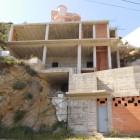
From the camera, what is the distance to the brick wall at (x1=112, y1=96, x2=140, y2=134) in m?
13.5

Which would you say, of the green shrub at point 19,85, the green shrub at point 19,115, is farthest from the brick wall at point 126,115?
the green shrub at point 19,85

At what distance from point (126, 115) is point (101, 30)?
11534 mm

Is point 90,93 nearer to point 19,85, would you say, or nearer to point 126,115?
point 126,115

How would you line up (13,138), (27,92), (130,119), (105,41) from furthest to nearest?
(105,41)
(27,92)
(130,119)
(13,138)

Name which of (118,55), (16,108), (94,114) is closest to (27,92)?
(16,108)

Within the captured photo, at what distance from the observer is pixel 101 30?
75.4ft

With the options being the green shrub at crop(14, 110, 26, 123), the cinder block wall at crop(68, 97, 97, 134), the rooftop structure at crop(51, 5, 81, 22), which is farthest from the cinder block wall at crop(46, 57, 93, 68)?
the green shrub at crop(14, 110, 26, 123)

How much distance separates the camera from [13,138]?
1259 centimetres

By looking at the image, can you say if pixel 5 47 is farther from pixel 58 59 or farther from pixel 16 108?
pixel 16 108

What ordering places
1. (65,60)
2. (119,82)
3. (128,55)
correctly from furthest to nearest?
(128,55), (65,60), (119,82)

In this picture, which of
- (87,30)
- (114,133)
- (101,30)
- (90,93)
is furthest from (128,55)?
(114,133)

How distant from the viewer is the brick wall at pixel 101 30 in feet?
74.2

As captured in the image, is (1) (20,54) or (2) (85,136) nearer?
(2) (85,136)

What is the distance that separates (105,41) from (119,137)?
11339mm
